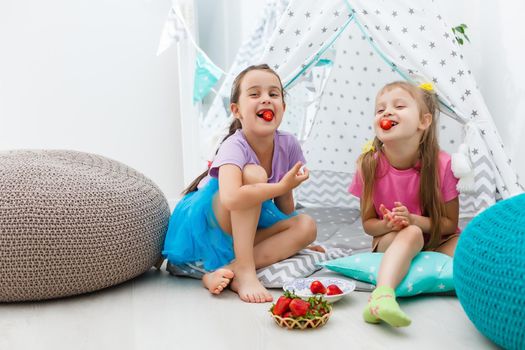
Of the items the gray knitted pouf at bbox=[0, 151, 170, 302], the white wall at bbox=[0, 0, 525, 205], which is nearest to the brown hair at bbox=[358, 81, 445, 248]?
the gray knitted pouf at bbox=[0, 151, 170, 302]

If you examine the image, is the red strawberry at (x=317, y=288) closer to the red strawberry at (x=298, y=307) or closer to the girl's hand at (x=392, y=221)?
the red strawberry at (x=298, y=307)

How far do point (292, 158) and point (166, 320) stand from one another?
672 millimetres

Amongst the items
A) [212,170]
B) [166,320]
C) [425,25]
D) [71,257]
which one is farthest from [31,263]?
[425,25]

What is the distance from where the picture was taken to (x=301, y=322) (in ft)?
4.27

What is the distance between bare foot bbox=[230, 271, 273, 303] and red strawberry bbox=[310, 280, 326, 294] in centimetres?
13

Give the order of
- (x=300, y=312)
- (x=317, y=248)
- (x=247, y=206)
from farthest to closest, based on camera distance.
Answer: (x=317, y=248), (x=247, y=206), (x=300, y=312)

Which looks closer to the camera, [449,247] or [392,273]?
[392,273]

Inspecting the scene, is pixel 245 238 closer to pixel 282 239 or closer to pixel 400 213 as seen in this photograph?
pixel 282 239

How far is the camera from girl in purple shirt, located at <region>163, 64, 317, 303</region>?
1580 millimetres

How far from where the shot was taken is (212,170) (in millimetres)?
1694

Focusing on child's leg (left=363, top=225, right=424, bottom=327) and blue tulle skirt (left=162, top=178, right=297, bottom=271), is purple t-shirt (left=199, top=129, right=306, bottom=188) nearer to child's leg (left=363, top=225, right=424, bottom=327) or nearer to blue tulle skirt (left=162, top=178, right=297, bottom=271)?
blue tulle skirt (left=162, top=178, right=297, bottom=271)

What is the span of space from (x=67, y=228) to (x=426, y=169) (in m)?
1.05

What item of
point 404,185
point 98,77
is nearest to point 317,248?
point 404,185

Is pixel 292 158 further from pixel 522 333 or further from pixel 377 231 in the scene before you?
pixel 522 333
